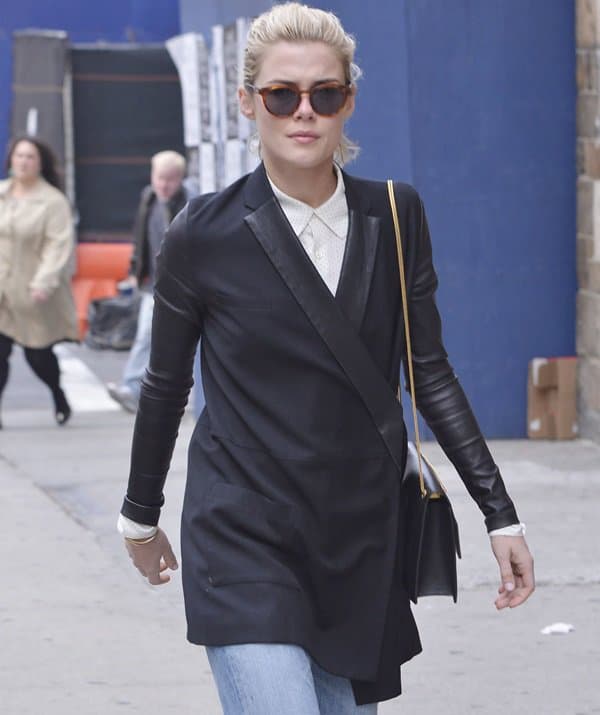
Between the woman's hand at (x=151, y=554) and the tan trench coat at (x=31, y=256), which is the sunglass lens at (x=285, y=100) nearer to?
the woman's hand at (x=151, y=554)

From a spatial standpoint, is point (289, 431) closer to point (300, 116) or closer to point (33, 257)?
point (300, 116)

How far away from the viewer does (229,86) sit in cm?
1091

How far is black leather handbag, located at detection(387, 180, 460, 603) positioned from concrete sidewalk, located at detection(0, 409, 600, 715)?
1.87 m

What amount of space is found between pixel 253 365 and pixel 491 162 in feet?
21.8

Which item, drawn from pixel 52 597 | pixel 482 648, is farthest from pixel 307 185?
pixel 52 597

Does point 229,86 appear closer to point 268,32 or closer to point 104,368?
point 104,368

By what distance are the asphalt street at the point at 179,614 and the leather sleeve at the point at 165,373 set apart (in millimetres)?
1871

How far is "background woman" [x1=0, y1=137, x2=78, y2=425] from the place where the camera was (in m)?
11.4

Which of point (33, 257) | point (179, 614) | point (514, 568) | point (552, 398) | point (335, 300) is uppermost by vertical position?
point (335, 300)

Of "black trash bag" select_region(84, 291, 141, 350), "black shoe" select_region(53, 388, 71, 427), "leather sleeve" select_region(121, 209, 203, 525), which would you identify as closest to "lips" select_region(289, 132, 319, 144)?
"leather sleeve" select_region(121, 209, 203, 525)

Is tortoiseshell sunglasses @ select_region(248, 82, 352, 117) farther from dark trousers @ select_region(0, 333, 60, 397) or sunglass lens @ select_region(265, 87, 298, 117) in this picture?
dark trousers @ select_region(0, 333, 60, 397)

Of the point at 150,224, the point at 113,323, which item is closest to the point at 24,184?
the point at 150,224

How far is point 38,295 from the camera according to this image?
37.0ft

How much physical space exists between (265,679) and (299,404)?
47 cm
